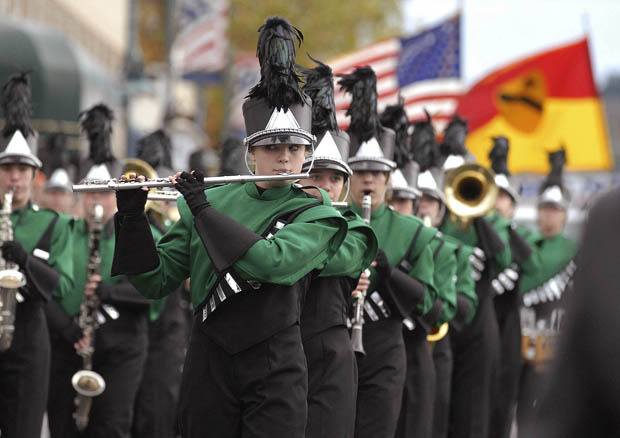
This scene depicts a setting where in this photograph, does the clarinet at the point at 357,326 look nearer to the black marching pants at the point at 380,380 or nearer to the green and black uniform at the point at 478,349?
the black marching pants at the point at 380,380

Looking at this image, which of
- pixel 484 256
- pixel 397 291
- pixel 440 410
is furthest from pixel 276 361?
pixel 484 256

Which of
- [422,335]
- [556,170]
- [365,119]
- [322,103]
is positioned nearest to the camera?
[322,103]

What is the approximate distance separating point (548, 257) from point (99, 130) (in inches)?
229

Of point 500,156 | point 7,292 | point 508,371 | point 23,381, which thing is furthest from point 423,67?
point 7,292

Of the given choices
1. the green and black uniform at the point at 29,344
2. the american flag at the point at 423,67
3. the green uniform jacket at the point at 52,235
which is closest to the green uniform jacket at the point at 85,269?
the green uniform jacket at the point at 52,235

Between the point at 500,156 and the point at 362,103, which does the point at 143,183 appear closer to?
the point at 362,103

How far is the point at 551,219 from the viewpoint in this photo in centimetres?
1563

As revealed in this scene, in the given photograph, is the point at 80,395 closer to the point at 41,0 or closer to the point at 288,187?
the point at 288,187

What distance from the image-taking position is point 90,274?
32.3 ft

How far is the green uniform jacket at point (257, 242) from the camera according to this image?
19.8ft

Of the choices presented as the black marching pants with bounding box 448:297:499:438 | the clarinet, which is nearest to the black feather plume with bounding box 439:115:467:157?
the black marching pants with bounding box 448:297:499:438

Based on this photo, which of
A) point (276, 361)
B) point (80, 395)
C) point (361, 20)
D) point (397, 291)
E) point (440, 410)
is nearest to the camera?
point (276, 361)

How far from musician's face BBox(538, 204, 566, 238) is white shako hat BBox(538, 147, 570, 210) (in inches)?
2.1

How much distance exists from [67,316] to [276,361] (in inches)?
168
